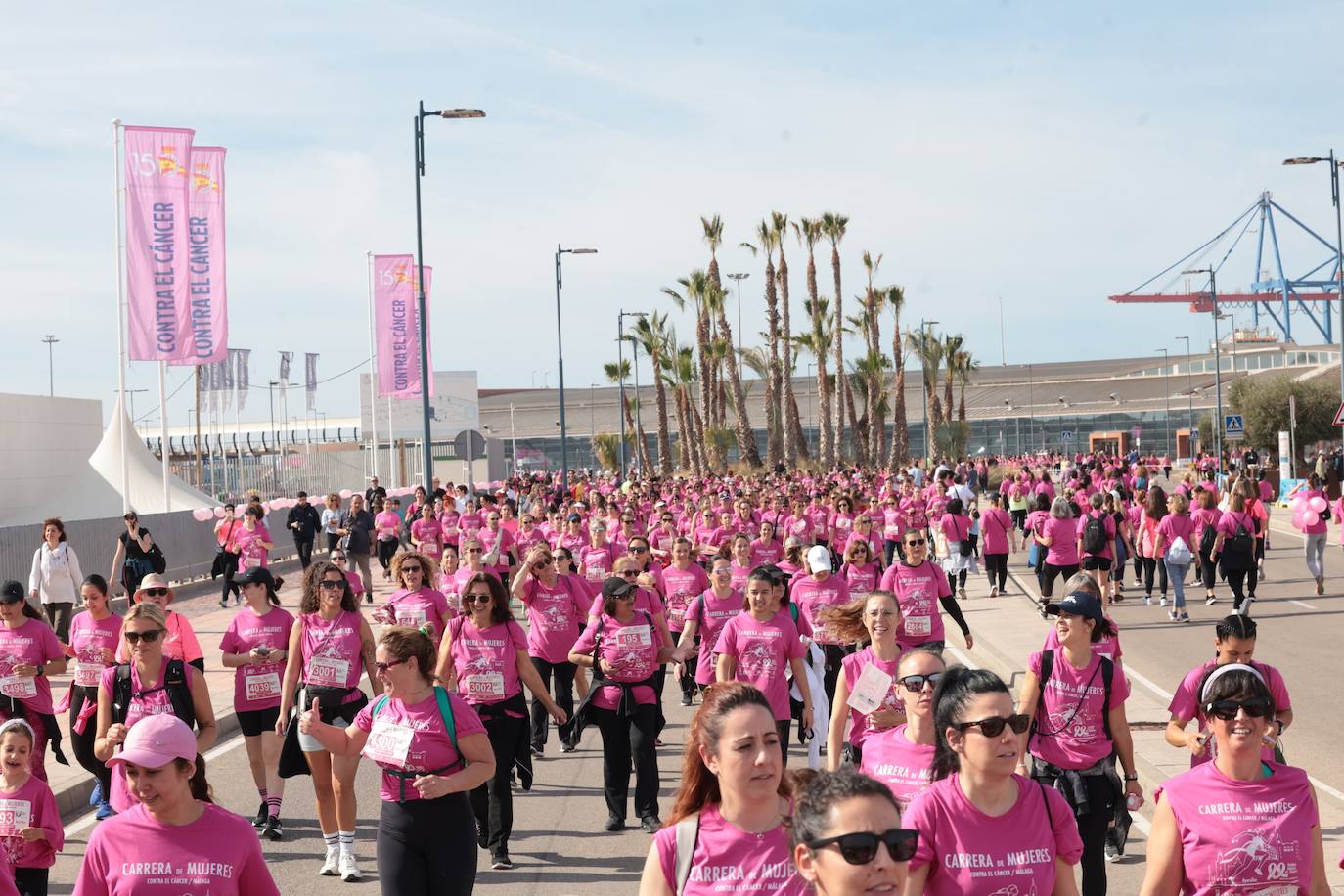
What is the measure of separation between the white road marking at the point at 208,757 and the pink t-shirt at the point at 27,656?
0.97 metres

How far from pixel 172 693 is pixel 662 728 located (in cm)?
348

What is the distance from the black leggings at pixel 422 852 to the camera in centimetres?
593

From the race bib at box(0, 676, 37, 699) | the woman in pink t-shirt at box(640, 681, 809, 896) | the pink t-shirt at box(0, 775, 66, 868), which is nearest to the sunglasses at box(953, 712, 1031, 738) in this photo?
the woman in pink t-shirt at box(640, 681, 809, 896)

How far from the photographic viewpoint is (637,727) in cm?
906

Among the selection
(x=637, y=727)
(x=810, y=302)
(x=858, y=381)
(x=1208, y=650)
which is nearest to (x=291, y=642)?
(x=637, y=727)

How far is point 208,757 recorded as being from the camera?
12.3m

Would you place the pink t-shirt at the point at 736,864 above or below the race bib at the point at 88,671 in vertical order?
above

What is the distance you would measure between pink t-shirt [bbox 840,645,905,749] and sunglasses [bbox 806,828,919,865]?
3.74 metres

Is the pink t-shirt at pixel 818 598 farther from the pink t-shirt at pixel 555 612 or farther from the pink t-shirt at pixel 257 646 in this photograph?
the pink t-shirt at pixel 257 646

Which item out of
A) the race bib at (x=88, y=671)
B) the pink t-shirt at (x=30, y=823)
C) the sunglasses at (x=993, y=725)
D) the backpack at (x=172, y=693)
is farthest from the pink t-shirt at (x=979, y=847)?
the race bib at (x=88, y=671)

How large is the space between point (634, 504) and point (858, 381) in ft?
172

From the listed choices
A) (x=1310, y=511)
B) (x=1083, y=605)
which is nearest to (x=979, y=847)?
(x=1083, y=605)

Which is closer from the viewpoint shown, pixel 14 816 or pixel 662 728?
pixel 14 816

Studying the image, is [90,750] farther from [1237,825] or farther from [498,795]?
[1237,825]
